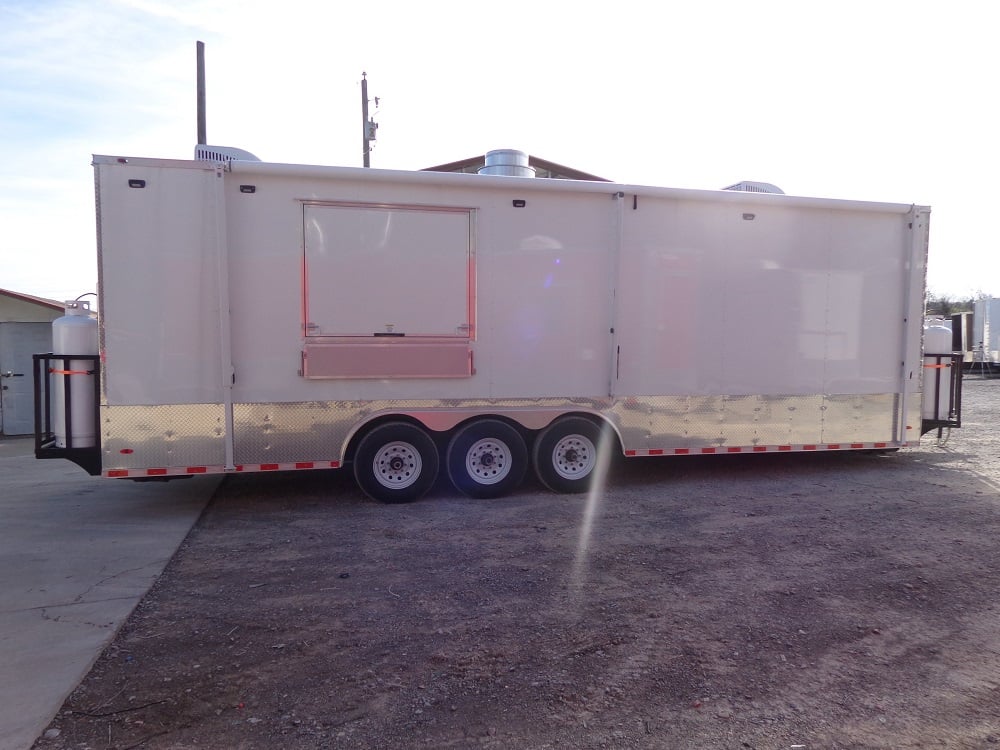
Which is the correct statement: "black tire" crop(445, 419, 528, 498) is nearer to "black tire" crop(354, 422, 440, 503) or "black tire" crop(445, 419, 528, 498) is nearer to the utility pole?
"black tire" crop(354, 422, 440, 503)

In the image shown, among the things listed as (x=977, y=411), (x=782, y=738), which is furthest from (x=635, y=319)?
(x=977, y=411)

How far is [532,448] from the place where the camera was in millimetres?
7152

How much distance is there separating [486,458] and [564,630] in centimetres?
321

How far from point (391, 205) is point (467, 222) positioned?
75 centimetres

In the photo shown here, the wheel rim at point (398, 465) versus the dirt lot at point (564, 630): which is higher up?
the wheel rim at point (398, 465)

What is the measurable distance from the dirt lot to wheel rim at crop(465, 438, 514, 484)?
0.31 meters

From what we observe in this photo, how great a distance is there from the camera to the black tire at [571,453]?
7086mm

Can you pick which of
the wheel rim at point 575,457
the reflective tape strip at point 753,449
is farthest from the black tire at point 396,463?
the reflective tape strip at point 753,449

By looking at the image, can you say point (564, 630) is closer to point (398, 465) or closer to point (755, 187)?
point (398, 465)

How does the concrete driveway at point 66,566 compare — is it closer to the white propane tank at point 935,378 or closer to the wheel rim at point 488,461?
the wheel rim at point 488,461

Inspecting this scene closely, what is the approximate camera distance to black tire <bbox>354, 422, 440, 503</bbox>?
6723 millimetres

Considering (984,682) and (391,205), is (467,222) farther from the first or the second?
(984,682)

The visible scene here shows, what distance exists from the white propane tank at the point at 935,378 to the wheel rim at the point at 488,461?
5.35 meters

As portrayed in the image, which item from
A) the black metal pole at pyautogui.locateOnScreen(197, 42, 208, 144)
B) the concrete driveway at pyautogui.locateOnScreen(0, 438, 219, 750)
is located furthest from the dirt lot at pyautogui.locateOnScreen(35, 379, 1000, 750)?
the black metal pole at pyautogui.locateOnScreen(197, 42, 208, 144)
